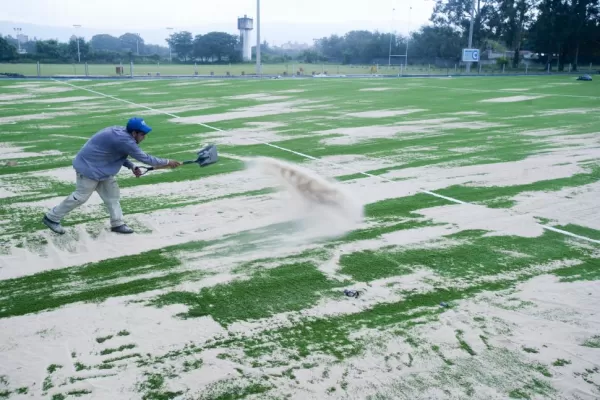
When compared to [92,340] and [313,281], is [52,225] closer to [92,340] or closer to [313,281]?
[92,340]

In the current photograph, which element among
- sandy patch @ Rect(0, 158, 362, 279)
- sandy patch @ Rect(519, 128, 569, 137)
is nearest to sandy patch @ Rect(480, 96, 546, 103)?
sandy patch @ Rect(519, 128, 569, 137)

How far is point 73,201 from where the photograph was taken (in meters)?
7.27

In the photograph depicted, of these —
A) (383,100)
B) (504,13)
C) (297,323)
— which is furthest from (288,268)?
(504,13)

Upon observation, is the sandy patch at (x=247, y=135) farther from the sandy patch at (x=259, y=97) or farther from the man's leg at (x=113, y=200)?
the sandy patch at (x=259, y=97)

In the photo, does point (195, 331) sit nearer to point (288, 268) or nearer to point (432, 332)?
A: point (288, 268)

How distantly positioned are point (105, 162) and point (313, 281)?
3330 mm

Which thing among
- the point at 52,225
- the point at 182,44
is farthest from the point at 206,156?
the point at 182,44

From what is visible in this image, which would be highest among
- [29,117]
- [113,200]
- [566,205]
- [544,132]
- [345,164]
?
[544,132]

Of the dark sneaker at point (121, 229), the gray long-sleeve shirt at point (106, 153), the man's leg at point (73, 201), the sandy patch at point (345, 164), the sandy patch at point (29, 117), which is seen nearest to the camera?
the gray long-sleeve shirt at point (106, 153)

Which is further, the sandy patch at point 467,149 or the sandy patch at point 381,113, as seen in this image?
the sandy patch at point 381,113

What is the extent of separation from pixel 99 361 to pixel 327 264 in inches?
115

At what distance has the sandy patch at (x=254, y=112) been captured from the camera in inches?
720

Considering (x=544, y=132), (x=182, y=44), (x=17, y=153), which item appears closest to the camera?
(x=17, y=153)

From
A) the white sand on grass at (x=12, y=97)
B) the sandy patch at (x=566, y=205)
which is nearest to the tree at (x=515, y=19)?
the white sand on grass at (x=12, y=97)
